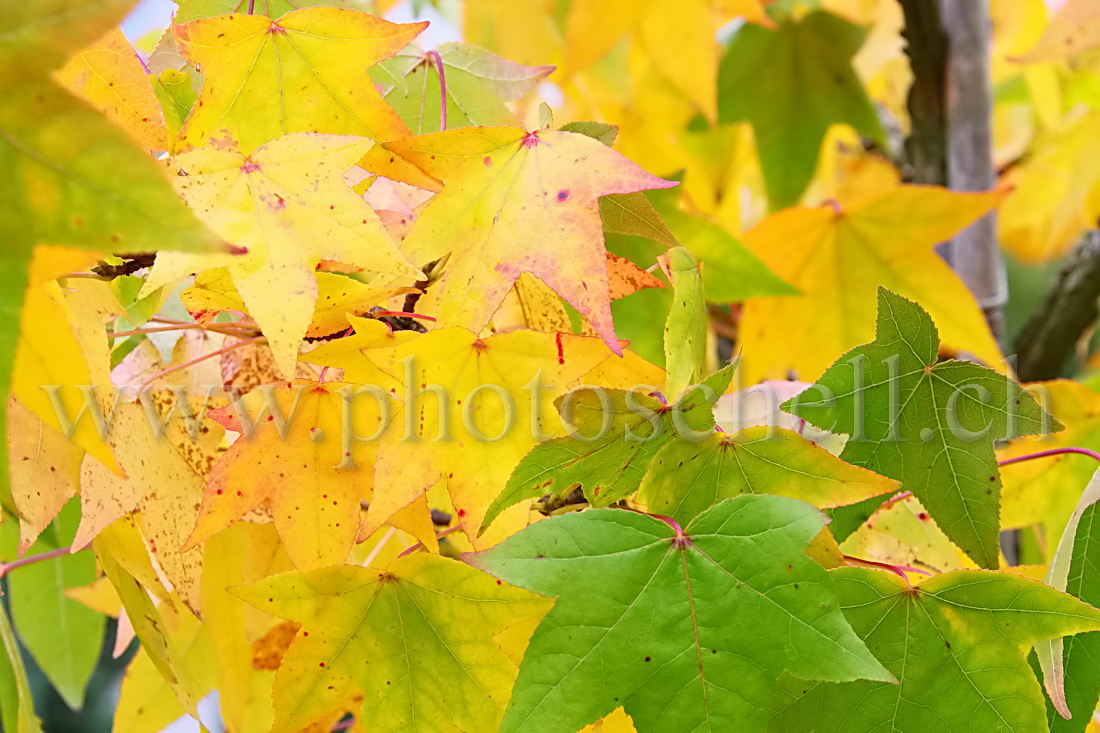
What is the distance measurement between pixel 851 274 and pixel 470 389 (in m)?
0.55

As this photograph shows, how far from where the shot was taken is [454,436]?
45 centimetres

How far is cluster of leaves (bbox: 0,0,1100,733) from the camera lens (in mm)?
382

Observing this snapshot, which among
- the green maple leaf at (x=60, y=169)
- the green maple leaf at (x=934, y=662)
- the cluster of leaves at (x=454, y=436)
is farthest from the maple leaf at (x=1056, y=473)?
the green maple leaf at (x=60, y=169)

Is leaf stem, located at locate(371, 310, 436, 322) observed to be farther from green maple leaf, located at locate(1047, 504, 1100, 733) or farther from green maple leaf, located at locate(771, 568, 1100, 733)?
green maple leaf, located at locate(1047, 504, 1100, 733)

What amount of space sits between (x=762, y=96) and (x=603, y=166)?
0.83 m

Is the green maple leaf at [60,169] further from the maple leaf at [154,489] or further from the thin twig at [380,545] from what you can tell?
the thin twig at [380,545]

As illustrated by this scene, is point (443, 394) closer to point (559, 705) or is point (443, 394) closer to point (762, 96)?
point (559, 705)

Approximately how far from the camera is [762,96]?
1187 mm

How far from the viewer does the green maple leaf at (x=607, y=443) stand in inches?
16.3

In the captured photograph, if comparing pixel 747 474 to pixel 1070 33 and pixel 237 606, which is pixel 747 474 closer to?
pixel 237 606

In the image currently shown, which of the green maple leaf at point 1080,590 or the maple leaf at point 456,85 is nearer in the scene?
the green maple leaf at point 1080,590

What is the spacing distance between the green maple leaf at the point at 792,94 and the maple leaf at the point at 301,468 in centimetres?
85

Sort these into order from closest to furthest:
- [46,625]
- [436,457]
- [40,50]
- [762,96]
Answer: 1. [40,50]
2. [436,457]
3. [46,625]
4. [762,96]

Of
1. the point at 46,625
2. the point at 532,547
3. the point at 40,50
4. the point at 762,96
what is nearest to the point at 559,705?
the point at 532,547
